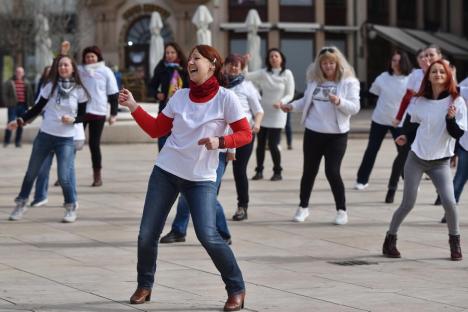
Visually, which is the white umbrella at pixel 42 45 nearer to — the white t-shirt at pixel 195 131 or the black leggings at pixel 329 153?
the black leggings at pixel 329 153

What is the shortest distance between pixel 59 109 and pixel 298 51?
44.3 meters

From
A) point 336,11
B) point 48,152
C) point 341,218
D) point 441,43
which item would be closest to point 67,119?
point 48,152

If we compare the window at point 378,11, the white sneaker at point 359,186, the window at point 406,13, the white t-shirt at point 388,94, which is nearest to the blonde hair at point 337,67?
the white t-shirt at point 388,94

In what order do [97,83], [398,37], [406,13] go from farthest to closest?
1. [406,13]
2. [398,37]
3. [97,83]

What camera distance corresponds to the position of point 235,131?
8.20 m

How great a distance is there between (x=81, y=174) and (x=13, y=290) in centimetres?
1005

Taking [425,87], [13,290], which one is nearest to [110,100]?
[425,87]

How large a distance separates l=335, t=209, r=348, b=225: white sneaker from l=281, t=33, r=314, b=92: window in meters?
→ 43.8

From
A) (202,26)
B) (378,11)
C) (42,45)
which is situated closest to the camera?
(202,26)

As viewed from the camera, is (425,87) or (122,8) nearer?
(425,87)

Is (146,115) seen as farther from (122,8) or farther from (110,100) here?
(122,8)

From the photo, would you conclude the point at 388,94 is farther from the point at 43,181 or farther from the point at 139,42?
the point at 139,42

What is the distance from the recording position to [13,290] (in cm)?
873

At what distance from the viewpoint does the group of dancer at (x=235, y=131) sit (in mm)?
8164
